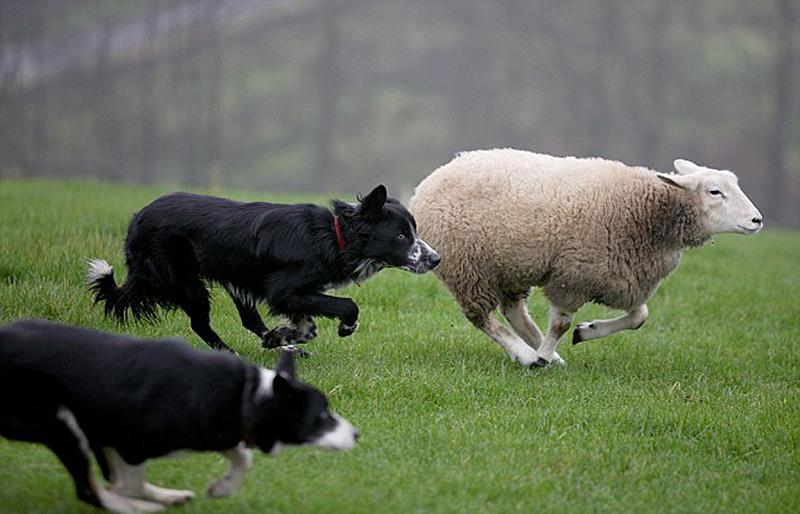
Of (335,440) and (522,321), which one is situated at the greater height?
(335,440)

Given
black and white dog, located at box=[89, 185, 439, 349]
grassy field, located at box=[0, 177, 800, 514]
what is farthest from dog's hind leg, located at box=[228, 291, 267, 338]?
black and white dog, located at box=[89, 185, 439, 349]

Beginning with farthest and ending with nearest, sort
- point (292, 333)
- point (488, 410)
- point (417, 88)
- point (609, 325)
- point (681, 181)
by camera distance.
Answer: point (417, 88) → point (609, 325) → point (681, 181) → point (292, 333) → point (488, 410)

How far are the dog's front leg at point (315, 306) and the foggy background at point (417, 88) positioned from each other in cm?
2518

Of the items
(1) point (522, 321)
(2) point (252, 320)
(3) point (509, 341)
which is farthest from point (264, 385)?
(1) point (522, 321)

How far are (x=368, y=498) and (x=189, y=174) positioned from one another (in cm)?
2941

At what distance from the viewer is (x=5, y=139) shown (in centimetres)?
2969

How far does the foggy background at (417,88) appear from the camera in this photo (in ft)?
110

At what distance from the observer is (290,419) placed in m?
4.84

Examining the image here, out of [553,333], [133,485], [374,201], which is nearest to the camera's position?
[133,485]

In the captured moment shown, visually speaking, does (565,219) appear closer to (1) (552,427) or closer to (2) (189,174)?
(1) (552,427)

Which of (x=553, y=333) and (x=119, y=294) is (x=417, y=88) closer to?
(x=553, y=333)

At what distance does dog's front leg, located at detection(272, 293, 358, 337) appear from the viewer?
742 cm

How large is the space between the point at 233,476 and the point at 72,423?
0.76 metres

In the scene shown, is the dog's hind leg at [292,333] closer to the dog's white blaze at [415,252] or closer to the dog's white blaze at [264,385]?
the dog's white blaze at [415,252]
